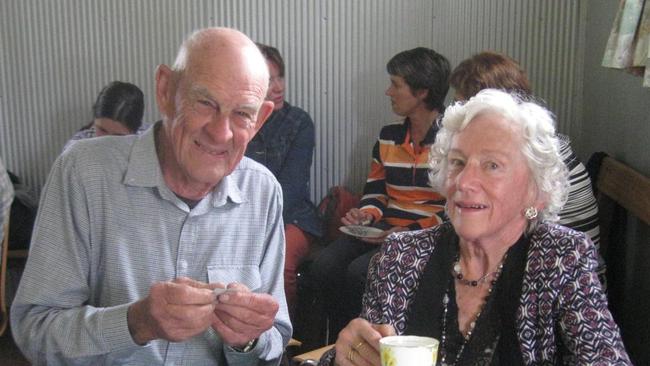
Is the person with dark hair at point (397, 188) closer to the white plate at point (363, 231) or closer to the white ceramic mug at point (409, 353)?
the white plate at point (363, 231)

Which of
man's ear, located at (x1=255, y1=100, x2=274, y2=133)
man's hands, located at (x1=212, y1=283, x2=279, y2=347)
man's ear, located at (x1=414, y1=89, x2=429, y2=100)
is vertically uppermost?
man's ear, located at (x1=255, y1=100, x2=274, y2=133)

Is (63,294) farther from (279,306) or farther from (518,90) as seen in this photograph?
(518,90)

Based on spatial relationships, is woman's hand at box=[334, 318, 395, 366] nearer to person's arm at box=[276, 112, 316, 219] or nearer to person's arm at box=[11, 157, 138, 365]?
person's arm at box=[11, 157, 138, 365]

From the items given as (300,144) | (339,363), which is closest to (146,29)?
(300,144)

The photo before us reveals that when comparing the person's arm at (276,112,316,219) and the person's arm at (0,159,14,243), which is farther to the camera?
the person's arm at (276,112,316,219)

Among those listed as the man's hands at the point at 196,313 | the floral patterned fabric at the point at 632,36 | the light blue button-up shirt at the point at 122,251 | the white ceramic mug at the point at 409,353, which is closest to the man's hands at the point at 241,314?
the man's hands at the point at 196,313

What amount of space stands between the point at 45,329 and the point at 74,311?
2.5 inches

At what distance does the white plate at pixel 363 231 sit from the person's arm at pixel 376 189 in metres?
0.29

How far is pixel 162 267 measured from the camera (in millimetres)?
1753

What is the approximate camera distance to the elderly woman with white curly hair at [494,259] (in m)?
1.72

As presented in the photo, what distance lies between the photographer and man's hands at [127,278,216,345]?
147 cm

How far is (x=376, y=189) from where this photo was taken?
160 inches

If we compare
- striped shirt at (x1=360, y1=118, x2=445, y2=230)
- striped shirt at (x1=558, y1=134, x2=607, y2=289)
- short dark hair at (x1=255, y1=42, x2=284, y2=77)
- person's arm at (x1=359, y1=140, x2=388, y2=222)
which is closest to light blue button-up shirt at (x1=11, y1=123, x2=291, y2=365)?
striped shirt at (x1=558, y1=134, x2=607, y2=289)

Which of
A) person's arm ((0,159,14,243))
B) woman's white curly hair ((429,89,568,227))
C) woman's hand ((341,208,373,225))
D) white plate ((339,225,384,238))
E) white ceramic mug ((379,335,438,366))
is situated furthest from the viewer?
woman's hand ((341,208,373,225))
